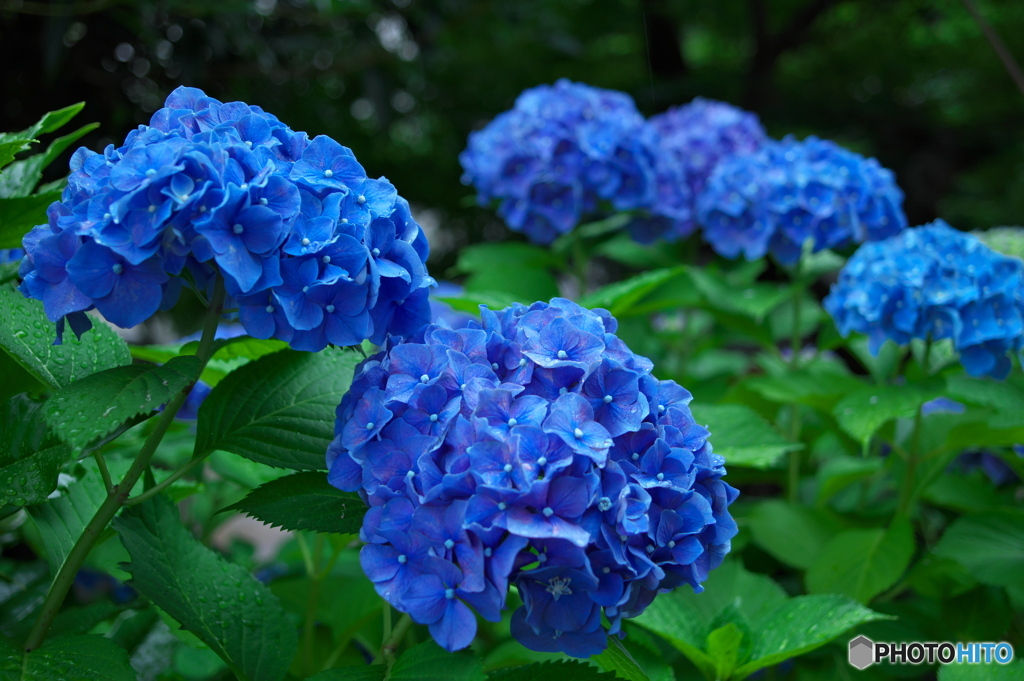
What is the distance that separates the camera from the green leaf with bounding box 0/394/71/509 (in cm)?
104

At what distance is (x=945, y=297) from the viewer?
1853 millimetres

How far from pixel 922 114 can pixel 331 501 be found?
651 cm

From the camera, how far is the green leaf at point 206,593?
1173 millimetres

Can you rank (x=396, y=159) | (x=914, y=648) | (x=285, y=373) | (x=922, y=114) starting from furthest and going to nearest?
(x=922, y=114) → (x=396, y=159) → (x=914, y=648) → (x=285, y=373)

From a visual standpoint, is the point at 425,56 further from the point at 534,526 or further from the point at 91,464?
the point at 534,526

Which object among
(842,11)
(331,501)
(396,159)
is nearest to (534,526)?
(331,501)

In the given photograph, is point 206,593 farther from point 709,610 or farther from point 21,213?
point 709,610

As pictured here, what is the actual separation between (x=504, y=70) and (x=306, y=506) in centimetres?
470

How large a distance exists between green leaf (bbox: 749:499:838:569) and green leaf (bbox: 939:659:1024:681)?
68 cm

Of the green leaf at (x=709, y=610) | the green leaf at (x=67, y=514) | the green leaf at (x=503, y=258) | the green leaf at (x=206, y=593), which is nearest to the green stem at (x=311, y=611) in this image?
the green leaf at (x=206, y=593)

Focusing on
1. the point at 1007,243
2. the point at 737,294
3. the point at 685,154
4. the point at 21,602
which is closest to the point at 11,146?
the point at 21,602

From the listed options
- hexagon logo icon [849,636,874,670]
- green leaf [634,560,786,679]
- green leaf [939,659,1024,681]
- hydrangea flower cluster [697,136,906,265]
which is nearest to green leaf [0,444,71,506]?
green leaf [634,560,786,679]

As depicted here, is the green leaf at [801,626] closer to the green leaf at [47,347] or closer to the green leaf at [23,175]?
the green leaf at [47,347]

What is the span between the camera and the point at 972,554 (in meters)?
1.80
